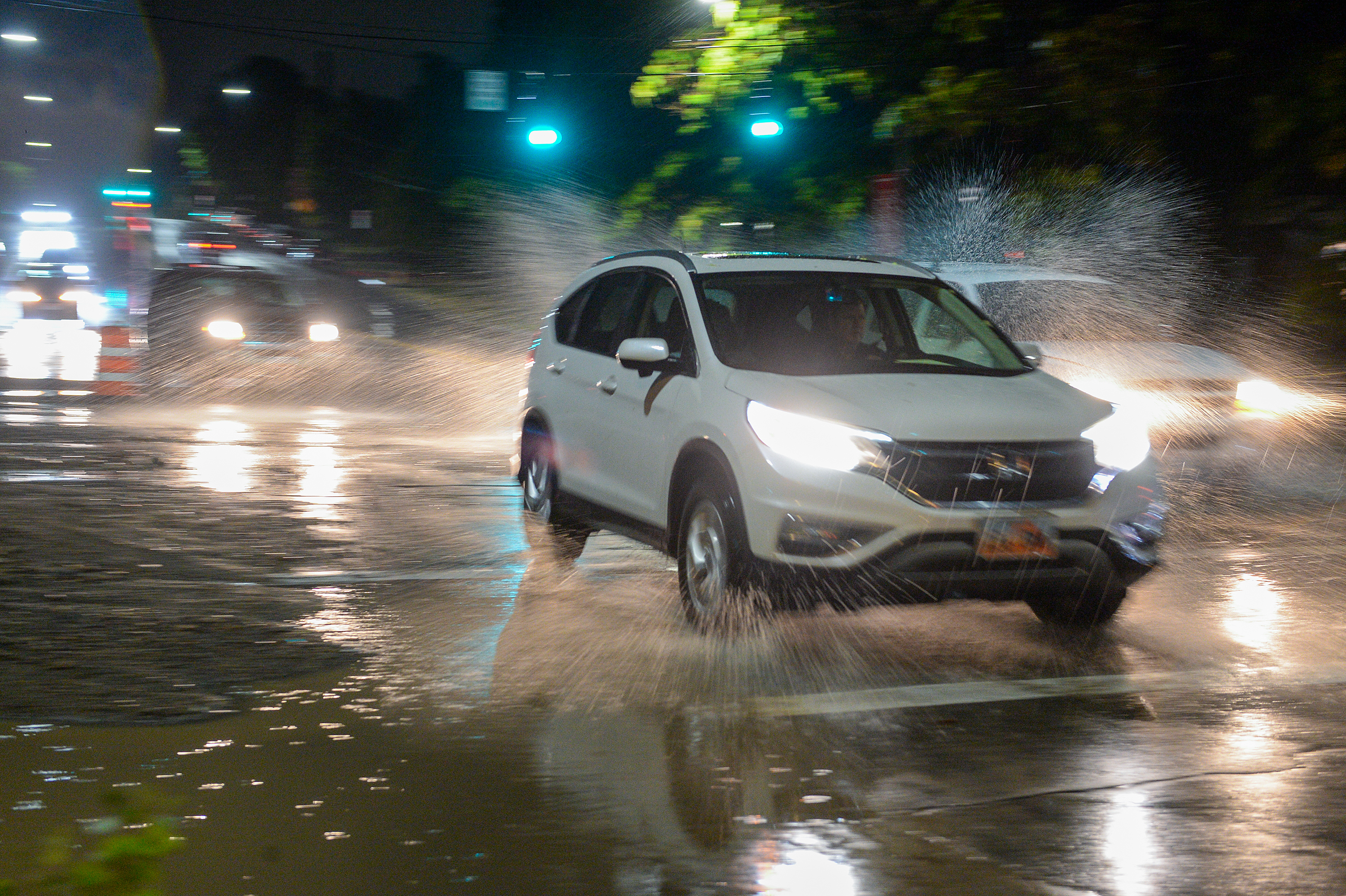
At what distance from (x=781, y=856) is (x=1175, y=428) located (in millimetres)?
10417

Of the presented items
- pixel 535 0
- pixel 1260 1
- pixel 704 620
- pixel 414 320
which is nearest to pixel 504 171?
pixel 535 0

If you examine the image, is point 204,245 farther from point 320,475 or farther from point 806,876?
point 806,876

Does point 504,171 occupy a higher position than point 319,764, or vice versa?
point 504,171

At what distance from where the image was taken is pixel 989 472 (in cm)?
661

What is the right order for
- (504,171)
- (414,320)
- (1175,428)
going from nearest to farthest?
(1175,428) → (414,320) → (504,171)

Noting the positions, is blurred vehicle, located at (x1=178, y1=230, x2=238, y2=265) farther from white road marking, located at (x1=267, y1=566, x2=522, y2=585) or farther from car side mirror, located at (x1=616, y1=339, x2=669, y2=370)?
car side mirror, located at (x1=616, y1=339, x2=669, y2=370)

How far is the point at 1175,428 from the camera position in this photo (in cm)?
1388

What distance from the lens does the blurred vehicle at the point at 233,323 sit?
2041 cm

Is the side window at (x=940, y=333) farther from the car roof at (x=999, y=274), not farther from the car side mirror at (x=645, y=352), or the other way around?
the car roof at (x=999, y=274)

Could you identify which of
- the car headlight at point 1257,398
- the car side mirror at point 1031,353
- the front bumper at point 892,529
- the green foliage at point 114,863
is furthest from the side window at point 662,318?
the car headlight at point 1257,398

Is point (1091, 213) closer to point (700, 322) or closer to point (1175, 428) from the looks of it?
point (1175, 428)

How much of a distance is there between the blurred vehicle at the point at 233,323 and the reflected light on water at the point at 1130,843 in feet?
55.3

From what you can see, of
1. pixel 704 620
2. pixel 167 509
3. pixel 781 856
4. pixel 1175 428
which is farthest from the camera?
pixel 1175 428

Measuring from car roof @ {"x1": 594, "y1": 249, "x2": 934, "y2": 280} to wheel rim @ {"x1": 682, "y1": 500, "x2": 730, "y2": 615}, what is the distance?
1.40 metres
